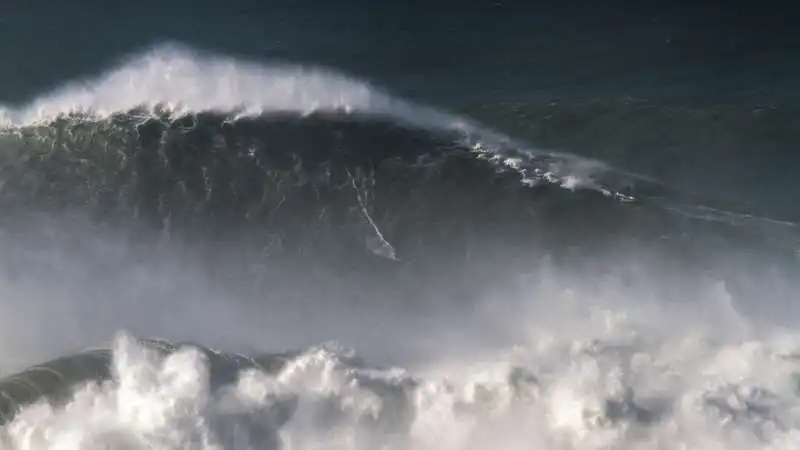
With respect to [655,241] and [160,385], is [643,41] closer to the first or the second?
[655,241]

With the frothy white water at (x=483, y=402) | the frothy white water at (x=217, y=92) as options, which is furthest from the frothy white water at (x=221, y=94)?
the frothy white water at (x=483, y=402)

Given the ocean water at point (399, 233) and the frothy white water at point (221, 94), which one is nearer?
the ocean water at point (399, 233)

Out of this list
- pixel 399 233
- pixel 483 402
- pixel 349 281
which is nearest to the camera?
pixel 483 402

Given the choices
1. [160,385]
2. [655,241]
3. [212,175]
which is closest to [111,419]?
[160,385]

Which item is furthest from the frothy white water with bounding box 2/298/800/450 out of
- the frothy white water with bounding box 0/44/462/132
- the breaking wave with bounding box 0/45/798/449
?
the frothy white water with bounding box 0/44/462/132

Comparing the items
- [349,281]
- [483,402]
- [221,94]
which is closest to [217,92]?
[221,94]

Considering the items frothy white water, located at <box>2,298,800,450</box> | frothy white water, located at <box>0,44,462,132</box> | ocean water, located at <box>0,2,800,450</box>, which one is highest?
frothy white water, located at <box>0,44,462,132</box>

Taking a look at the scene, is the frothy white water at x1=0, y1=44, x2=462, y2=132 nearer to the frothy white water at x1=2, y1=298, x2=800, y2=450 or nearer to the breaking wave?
the breaking wave

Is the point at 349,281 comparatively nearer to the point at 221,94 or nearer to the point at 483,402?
the point at 483,402

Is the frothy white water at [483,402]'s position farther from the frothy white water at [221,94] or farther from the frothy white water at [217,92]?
the frothy white water at [217,92]
